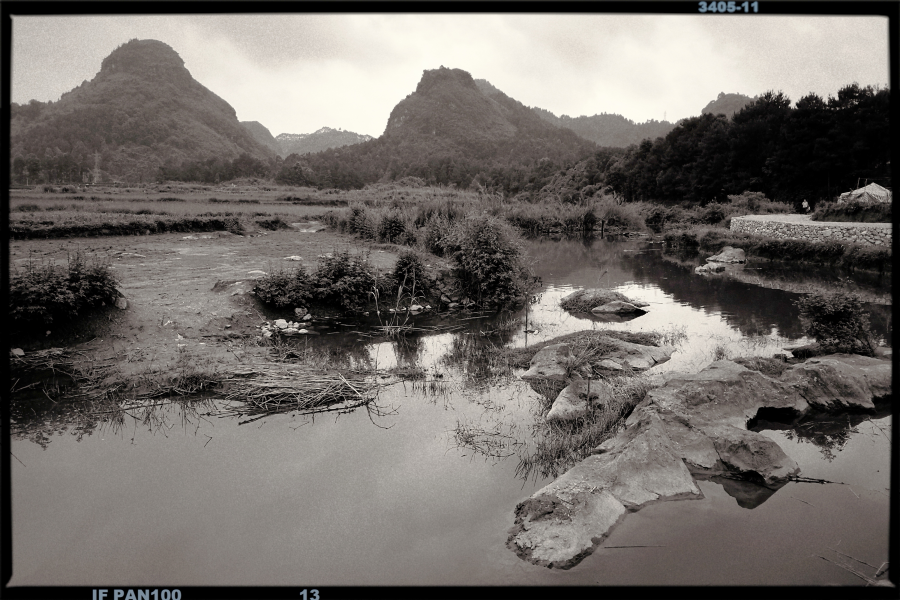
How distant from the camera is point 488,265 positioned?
512 inches

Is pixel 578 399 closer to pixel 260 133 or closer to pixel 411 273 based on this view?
pixel 411 273

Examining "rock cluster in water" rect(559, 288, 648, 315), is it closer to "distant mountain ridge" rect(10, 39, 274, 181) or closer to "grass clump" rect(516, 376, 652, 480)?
"grass clump" rect(516, 376, 652, 480)

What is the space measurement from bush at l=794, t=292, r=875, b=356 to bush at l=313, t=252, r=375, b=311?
344 inches

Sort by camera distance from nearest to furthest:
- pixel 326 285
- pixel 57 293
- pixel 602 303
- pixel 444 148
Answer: pixel 57 293 < pixel 326 285 < pixel 602 303 < pixel 444 148

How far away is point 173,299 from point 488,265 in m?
7.21

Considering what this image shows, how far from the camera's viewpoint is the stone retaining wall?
1827 centimetres

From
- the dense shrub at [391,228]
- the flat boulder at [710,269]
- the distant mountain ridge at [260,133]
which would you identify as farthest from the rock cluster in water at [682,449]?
the distant mountain ridge at [260,133]

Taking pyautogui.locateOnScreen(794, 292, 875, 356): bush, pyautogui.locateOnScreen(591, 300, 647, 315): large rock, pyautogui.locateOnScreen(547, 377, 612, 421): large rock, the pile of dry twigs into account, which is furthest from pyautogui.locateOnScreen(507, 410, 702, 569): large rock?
pyautogui.locateOnScreen(591, 300, 647, 315): large rock

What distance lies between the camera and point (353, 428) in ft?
20.2

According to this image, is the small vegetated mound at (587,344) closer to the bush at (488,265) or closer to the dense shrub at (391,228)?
the bush at (488,265)

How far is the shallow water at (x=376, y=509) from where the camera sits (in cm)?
365

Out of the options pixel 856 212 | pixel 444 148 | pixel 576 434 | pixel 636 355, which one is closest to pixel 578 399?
pixel 576 434

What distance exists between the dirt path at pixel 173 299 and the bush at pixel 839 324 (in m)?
9.38
